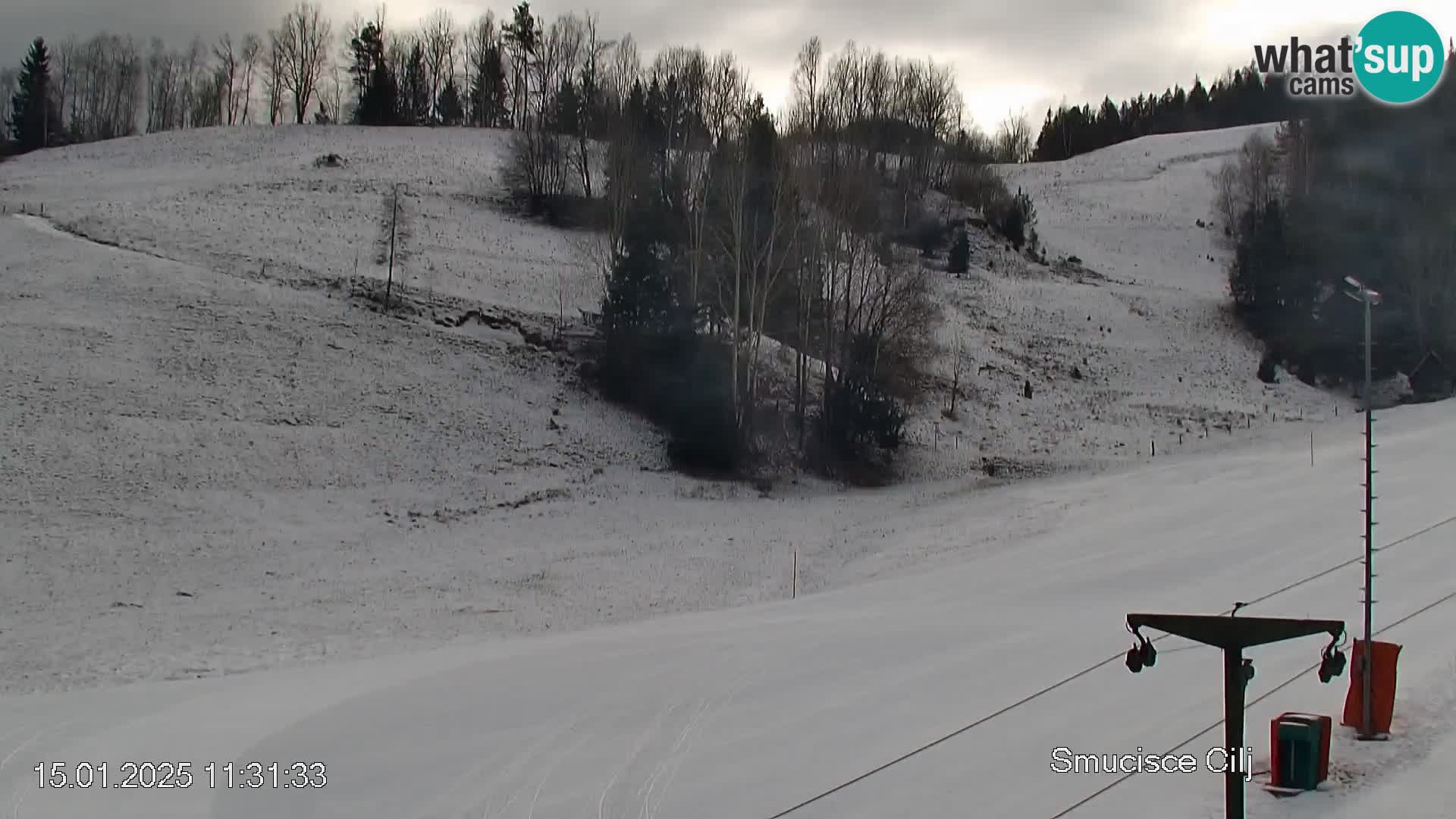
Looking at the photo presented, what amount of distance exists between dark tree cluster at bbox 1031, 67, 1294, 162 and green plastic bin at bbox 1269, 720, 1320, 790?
417 ft

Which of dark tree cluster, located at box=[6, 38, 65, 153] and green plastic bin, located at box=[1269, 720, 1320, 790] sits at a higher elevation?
dark tree cluster, located at box=[6, 38, 65, 153]

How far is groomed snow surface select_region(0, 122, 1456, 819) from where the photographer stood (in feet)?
47.4

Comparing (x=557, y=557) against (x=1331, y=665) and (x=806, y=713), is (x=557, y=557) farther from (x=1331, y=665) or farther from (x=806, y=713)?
(x=1331, y=665)

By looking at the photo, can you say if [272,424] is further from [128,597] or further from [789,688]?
[789,688]

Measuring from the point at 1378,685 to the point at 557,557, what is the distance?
20.8m

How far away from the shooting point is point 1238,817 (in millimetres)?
9555

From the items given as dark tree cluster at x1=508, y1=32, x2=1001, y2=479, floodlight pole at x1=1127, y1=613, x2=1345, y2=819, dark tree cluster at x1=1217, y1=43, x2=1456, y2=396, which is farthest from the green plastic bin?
dark tree cluster at x1=1217, y1=43, x2=1456, y2=396

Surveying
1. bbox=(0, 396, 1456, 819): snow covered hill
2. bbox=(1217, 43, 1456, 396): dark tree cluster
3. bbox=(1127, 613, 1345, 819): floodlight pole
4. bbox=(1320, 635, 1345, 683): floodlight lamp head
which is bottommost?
bbox=(0, 396, 1456, 819): snow covered hill

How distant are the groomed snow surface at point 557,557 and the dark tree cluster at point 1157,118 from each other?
74819 mm

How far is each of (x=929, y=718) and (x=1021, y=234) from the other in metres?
67.2

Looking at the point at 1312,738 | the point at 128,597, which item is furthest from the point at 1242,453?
the point at 128,597

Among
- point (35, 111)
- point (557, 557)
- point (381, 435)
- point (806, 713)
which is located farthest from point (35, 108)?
point (806, 713)

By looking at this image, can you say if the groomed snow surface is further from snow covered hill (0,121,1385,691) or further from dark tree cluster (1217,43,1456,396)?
dark tree cluster (1217,43,1456,396)

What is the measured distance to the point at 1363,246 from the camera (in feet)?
175
